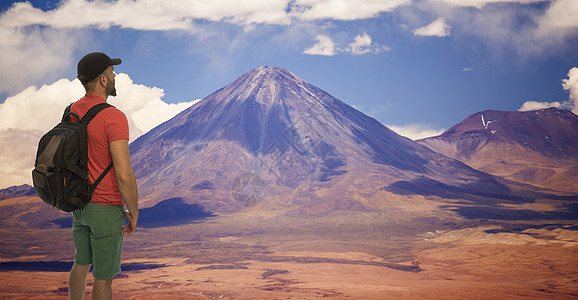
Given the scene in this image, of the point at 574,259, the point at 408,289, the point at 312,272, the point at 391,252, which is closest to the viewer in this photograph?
the point at 408,289

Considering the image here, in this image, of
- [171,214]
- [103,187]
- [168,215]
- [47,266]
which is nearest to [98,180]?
[103,187]

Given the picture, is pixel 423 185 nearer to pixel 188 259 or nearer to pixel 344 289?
pixel 188 259

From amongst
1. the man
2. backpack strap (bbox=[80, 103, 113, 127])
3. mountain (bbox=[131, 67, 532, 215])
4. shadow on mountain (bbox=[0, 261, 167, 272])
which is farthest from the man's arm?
mountain (bbox=[131, 67, 532, 215])

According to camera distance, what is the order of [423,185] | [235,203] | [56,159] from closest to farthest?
[56,159] < [235,203] < [423,185]

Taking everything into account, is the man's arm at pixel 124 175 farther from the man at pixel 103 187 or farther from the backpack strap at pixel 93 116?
the backpack strap at pixel 93 116

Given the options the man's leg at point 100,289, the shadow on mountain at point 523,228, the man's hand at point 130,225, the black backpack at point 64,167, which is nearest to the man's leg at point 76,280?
the man's leg at point 100,289

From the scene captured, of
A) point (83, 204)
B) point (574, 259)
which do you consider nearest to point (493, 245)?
point (574, 259)

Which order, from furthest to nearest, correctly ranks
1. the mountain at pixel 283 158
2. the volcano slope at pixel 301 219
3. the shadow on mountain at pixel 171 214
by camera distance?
the mountain at pixel 283 158
the shadow on mountain at pixel 171 214
the volcano slope at pixel 301 219

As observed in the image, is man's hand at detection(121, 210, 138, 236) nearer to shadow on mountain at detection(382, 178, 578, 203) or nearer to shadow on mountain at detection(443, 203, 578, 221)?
shadow on mountain at detection(443, 203, 578, 221)
